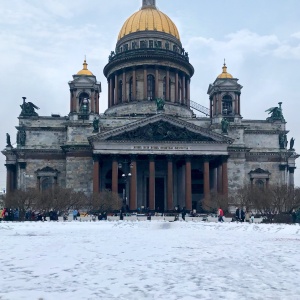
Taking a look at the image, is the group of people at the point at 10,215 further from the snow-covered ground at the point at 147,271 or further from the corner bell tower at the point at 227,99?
the corner bell tower at the point at 227,99

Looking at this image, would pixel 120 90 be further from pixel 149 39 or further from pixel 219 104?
pixel 219 104

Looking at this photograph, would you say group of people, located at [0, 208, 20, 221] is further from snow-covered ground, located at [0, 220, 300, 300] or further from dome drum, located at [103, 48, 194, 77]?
dome drum, located at [103, 48, 194, 77]

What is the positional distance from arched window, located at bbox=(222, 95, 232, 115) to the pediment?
7481mm

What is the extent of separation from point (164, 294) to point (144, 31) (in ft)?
221

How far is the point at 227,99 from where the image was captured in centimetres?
6500

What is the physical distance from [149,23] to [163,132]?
77.3 ft

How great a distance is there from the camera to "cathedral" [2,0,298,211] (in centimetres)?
5725

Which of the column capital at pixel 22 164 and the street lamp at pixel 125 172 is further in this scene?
the column capital at pixel 22 164

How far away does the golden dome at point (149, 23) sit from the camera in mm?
74438

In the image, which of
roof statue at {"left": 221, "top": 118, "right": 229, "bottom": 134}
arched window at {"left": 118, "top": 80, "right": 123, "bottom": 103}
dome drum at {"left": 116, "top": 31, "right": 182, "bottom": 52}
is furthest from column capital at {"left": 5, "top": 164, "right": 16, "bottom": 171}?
roof statue at {"left": 221, "top": 118, "right": 229, "bottom": 134}

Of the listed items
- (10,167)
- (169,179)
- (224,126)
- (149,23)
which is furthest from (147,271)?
(149,23)

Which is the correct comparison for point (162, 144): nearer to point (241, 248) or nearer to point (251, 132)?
point (251, 132)

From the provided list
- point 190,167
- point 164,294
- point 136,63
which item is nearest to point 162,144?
point 190,167

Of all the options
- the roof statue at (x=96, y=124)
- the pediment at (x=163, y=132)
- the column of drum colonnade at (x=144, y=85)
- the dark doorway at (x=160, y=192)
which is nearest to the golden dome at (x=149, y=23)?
the column of drum colonnade at (x=144, y=85)
